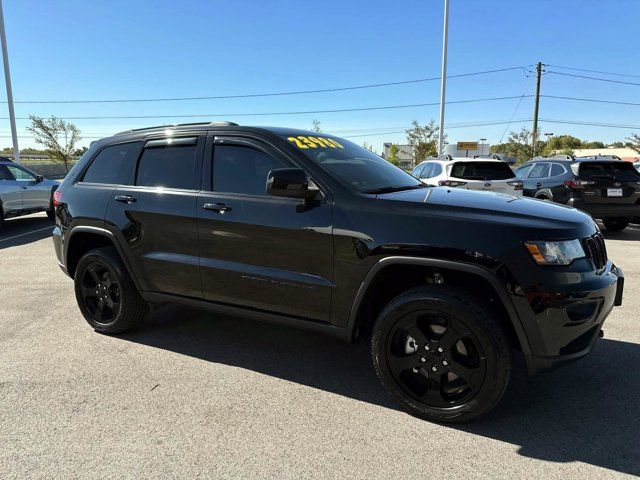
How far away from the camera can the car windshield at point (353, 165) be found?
3.27 m

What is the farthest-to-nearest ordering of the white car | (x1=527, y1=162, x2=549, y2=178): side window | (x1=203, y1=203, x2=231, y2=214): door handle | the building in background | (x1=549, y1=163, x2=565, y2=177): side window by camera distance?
the building in background
(x1=527, y1=162, x2=549, y2=178): side window
(x1=549, y1=163, x2=565, y2=177): side window
the white car
(x1=203, y1=203, x2=231, y2=214): door handle

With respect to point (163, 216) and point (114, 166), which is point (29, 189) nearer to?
point (114, 166)

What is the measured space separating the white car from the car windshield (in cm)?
584

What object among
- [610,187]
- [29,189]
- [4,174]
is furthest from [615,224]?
[4,174]

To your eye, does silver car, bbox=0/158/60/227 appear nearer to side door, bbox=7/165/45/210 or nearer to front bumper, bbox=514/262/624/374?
side door, bbox=7/165/45/210

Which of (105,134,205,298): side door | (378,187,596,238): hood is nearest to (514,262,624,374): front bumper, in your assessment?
(378,187,596,238): hood

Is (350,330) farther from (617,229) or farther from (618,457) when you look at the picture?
(617,229)

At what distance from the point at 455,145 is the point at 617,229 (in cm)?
3968

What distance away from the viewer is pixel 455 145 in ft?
158

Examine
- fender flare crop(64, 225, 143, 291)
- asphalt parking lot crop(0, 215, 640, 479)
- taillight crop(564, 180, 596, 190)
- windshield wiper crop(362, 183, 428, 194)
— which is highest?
windshield wiper crop(362, 183, 428, 194)

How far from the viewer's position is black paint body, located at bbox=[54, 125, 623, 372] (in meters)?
2.53

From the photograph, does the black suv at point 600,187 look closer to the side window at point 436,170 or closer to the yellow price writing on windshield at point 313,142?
the side window at point 436,170

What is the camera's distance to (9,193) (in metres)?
10.8

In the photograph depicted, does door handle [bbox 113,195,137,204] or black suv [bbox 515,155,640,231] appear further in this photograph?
black suv [bbox 515,155,640,231]
